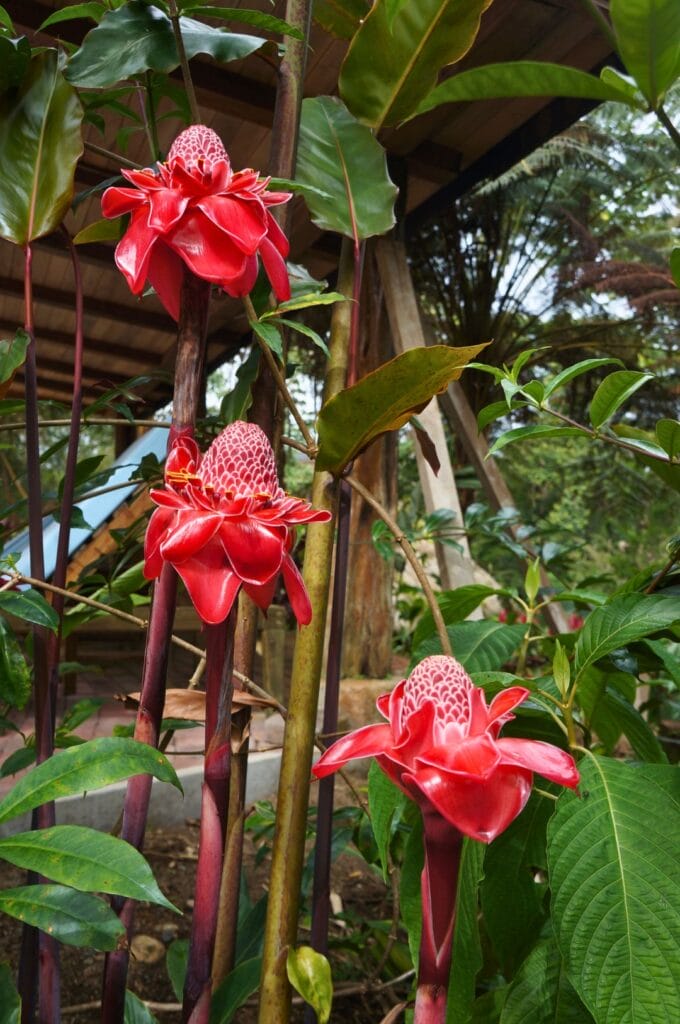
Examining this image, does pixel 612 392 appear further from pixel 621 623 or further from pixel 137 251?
pixel 137 251

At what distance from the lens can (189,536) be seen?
0.34m

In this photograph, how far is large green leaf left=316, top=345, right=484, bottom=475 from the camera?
45 cm

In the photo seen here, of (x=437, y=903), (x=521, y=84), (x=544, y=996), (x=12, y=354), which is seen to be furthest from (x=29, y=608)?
(x=521, y=84)

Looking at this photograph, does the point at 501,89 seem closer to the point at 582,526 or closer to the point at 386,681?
the point at 386,681

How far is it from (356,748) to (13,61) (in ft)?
1.91

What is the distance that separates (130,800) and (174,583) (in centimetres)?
14

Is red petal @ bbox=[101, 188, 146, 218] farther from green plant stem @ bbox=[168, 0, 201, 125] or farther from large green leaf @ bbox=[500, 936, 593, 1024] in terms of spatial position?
large green leaf @ bbox=[500, 936, 593, 1024]

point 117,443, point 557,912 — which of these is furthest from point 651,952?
point 117,443

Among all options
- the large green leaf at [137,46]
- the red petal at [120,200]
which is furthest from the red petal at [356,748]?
the large green leaf at [137,46]

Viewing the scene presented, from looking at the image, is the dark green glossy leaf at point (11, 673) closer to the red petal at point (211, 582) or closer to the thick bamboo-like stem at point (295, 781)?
the thick bamboo-like stem at point (295, 781)

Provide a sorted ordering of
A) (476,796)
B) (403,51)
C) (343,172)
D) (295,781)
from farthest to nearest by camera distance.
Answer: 1. (343,172)
2. (403,51)
3. (295,781)
4. (476,796)

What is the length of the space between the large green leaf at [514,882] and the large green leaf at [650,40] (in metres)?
0.63

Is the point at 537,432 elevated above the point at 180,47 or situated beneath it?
situated beneath

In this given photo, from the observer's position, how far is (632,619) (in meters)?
0.62
